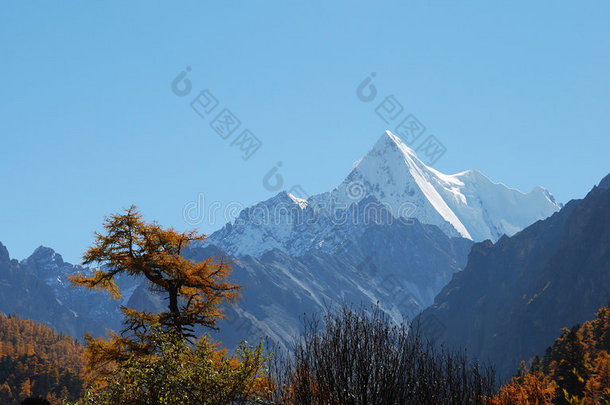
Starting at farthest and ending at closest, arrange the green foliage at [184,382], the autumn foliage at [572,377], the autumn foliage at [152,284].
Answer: the autumn foliage at [152,284]
the green foliage at [184,382]
the autumn foliage at [572,377]

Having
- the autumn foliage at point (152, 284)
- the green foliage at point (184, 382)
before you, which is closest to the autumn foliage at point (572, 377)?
the green foliage at point (184, 382)

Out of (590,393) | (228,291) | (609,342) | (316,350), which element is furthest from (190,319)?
(609,342)

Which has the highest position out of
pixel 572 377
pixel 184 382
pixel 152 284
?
pixel 152 284

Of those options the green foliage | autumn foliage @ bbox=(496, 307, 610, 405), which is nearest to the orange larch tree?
the green foliage

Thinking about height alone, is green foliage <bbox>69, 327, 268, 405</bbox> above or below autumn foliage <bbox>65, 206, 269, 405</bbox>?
below

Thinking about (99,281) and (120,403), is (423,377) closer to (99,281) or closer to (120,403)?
(120,403)

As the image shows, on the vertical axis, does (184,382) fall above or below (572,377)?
above

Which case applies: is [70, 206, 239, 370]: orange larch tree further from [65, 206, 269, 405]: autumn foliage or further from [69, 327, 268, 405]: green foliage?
[69, 327, 268, 405]: green foliage

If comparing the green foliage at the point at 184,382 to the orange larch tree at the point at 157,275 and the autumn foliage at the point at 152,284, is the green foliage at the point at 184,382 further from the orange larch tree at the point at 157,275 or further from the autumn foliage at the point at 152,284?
the orange larch tree at the point at 157,275

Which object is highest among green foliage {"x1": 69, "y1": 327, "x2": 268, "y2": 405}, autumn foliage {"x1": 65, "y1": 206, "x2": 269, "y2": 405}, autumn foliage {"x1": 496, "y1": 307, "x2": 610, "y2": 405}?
autumn foliage {"x1": 65, "y1": 206, "x2": 269, "y2": 405}

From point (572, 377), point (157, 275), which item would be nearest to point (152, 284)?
point (157, 275)

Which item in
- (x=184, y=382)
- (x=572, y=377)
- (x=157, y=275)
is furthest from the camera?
(x=572, y=377)

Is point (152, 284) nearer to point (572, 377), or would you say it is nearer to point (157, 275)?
point (157, 275)

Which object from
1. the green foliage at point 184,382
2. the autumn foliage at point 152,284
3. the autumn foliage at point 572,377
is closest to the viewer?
the autumn foliage at point 572,377
